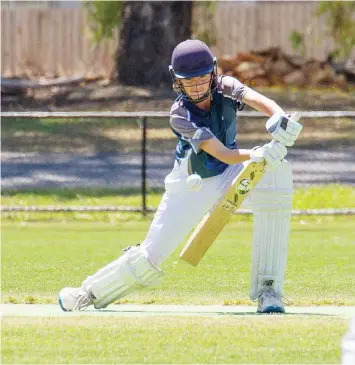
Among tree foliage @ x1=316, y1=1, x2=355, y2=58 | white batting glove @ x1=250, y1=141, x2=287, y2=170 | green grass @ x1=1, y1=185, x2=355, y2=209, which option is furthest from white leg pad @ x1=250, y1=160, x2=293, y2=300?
tree foliage @ x1=316, y1=1, x2=355, y2=58

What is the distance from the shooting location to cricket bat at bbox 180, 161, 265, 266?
29.1 ft

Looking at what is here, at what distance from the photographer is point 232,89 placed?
29.6 ft

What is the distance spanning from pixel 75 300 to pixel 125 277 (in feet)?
1.31

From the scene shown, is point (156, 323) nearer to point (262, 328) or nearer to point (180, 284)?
point (262, 328)

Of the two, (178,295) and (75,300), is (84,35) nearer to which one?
(178,295)

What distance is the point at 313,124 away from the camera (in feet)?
81.8

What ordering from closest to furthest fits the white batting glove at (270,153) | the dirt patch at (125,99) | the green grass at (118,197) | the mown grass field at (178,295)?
the mown grass field at (178,295) < the white batting glove at (270,153) < the green grass at (118,197) < the dirt patch at (125,99)

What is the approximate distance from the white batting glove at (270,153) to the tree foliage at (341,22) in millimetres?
19534

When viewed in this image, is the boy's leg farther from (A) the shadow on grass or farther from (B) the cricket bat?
(A) the shadow on grass

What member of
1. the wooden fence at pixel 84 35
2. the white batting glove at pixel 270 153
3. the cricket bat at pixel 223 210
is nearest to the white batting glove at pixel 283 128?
the white batting glove at pixel 270 153

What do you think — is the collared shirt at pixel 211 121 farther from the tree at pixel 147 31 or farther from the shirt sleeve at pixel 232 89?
the tree at pixel 147 31

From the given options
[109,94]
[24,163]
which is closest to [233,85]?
[24,163]

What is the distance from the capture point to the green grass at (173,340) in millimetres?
7320

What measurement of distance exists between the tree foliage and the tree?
301 cm
